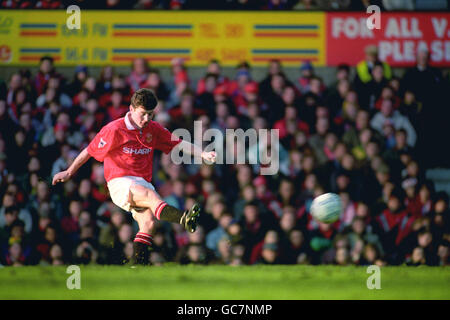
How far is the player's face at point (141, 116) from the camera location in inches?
291

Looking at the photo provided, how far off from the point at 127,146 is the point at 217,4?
594 cm

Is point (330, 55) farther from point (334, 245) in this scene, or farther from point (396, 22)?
point (334, 245)

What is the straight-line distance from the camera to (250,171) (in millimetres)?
10797

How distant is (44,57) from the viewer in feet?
40.1

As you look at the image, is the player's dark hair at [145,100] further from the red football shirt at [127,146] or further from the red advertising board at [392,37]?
the red advertising board at [392,37]

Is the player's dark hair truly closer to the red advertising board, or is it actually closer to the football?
the football

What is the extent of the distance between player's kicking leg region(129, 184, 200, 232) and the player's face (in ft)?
2.14

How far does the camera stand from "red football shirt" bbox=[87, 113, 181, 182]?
7.52 m

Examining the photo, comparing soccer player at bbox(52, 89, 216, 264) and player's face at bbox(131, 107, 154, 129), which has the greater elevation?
player's face at bbox(131, 107, 154, 129)

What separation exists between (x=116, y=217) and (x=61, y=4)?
181 inches

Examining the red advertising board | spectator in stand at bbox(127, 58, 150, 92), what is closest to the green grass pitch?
spectator in stand at bbox(127, 58, 150, 92)

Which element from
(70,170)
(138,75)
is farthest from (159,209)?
(138,75)

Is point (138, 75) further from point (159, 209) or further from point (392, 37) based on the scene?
point (159, 209)

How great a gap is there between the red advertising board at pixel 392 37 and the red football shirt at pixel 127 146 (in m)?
5.86
